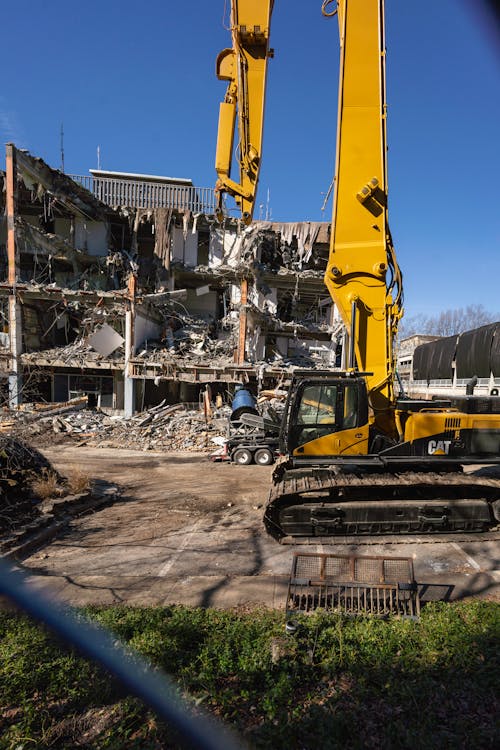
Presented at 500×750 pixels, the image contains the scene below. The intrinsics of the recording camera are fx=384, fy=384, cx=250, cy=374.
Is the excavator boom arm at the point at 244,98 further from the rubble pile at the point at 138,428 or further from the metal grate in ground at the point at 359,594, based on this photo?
the rubble pile at the point at 138,428

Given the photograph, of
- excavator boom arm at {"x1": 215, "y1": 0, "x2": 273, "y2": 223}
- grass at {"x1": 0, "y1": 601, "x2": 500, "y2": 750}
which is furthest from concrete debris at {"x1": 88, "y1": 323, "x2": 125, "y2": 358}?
grass at {"x1": 0, "y1": 601, "x2": 500, "y2": 750}

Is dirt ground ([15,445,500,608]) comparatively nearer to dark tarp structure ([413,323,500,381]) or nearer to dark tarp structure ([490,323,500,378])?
dark tarp structure ([490,323,500,378])

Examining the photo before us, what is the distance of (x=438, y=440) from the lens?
646cm

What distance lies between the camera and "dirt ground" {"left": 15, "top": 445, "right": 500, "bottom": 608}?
4625 millimetres

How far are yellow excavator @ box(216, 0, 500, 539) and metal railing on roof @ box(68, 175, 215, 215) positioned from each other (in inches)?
851

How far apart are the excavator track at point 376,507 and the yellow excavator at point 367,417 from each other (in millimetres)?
17

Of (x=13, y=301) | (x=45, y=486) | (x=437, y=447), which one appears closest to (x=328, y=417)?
(x=437, y=447)

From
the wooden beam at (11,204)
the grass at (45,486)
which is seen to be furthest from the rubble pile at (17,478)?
the wooden beam at (11,204)

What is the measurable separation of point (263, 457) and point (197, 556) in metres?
7.46

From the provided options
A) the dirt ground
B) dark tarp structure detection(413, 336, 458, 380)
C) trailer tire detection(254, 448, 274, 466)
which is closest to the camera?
the dirt ground

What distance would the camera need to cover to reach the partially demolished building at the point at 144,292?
829 inches

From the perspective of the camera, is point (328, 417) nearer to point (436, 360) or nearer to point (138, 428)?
point (138, 428)

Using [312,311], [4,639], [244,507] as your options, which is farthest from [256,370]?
[4,639]

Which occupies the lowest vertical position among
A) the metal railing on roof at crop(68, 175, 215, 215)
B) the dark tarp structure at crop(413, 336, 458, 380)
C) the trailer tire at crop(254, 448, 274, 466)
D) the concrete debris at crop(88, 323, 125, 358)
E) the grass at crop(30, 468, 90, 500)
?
the trailer tire at crop(254, 448, 274, 466)
